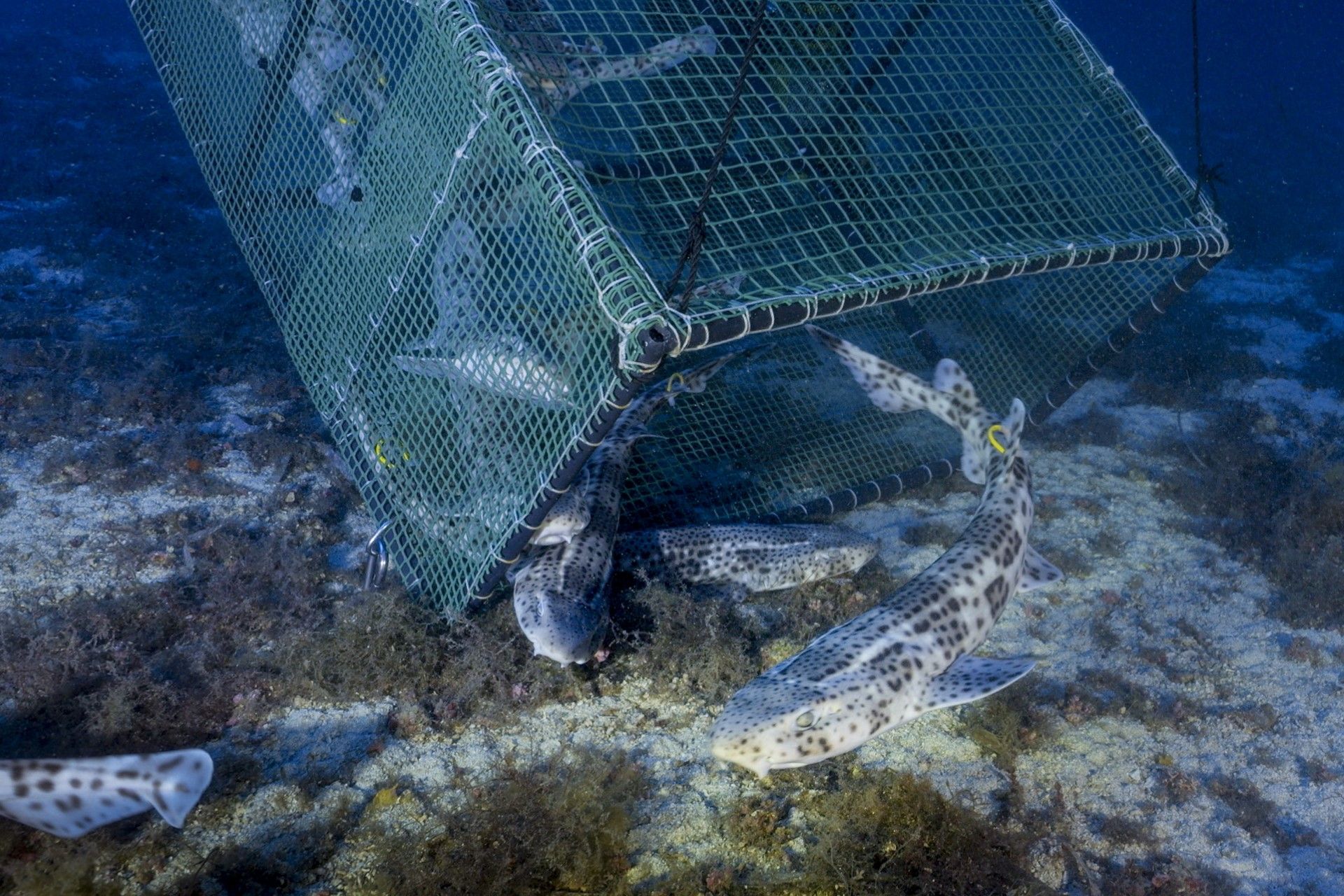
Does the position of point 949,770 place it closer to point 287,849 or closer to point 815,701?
point 815,701

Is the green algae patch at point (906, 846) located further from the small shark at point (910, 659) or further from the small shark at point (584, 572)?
the small shark at point (584, 572)

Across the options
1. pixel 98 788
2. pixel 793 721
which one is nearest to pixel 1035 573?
pixel 793 721

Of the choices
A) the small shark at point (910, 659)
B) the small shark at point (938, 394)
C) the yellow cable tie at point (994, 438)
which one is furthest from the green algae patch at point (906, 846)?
the small shark at point (938, 394)

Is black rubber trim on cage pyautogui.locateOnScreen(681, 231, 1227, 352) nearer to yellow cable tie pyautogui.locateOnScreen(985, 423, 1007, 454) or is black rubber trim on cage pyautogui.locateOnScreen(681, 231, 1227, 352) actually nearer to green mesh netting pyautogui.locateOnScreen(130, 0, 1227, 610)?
green mesh netting pyautogui.locateOnScreen(130, 0, 1227, 610)

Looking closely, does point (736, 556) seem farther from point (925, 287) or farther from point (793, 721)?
point (925, 287)

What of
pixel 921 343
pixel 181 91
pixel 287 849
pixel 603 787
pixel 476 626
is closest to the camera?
pixel 287 849

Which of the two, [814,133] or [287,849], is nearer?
[287,849]

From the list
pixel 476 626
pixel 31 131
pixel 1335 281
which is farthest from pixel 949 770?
pixel 31 131
